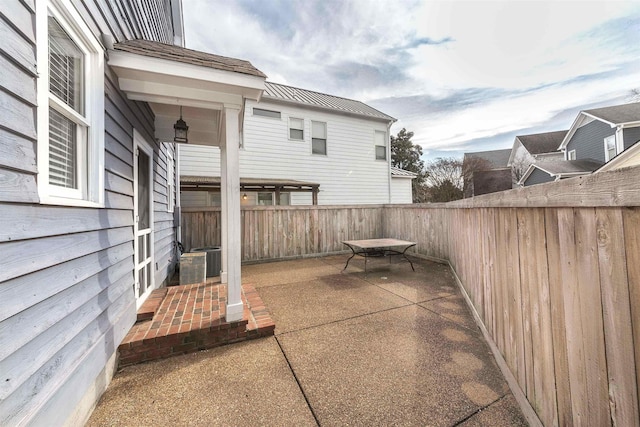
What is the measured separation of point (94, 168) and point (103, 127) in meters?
0.38

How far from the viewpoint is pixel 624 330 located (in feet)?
2.77

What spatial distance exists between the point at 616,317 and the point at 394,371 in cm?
172

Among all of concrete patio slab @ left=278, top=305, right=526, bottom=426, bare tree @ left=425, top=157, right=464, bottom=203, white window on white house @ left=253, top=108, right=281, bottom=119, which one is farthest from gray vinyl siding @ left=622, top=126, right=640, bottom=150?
concrete patio slab @ left=278, top=305, right=526, bottom=426

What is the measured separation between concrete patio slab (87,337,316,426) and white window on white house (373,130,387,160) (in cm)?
1084

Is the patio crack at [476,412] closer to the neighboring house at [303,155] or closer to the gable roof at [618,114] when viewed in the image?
the neighboring house at [303,155]

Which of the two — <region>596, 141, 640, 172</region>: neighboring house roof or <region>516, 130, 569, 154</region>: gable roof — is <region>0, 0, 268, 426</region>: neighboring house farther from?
<region>516, 130, 569, 154</region>: gable roof

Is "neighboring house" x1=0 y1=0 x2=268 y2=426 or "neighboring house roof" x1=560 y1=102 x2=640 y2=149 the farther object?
"neighboring house roof" x1=560 y1=102 x2=640 y2=149

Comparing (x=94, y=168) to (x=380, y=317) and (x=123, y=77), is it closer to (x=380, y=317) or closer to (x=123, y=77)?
(x=123, y=77)

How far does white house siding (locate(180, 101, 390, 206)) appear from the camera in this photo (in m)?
9.13

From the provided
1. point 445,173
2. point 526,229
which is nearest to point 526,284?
point 526,229

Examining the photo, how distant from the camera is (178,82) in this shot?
260 cm

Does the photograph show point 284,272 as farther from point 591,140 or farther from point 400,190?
point 591,140

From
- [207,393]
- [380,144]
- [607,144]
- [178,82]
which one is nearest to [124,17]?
[178,82]

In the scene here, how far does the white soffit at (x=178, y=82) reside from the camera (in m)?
2.37
